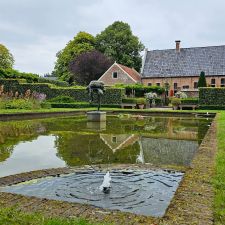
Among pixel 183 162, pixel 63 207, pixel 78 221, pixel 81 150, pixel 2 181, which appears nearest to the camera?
pixel 78 221

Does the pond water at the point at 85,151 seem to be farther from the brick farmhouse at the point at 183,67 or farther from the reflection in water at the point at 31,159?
the brick farmhouse at the point at 183,67

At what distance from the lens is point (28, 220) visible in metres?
2.77

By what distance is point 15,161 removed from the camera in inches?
255

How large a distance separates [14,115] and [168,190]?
536 inches

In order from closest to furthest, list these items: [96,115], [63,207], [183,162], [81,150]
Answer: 1. [63,207]
2. [183,162]
3. [81,150]
4. [96,115]

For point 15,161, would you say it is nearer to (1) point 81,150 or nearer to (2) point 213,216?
(1) point 81,150

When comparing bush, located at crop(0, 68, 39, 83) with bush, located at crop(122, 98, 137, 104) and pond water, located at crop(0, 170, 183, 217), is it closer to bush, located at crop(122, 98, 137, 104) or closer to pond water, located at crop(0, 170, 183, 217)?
bush, located at crop(122, 98, 137, 104)

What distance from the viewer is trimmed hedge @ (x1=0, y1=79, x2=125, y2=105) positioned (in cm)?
3133

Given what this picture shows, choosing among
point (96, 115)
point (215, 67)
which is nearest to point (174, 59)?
point (215, 67)

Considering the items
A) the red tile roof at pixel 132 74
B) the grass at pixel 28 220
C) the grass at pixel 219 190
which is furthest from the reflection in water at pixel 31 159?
the red tile roof at pixel 132 74

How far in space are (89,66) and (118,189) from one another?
45397 millimetres

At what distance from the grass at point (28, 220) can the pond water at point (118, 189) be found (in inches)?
38.3

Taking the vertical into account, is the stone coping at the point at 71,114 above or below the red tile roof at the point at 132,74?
below

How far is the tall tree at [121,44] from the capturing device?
55.2 m
